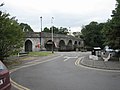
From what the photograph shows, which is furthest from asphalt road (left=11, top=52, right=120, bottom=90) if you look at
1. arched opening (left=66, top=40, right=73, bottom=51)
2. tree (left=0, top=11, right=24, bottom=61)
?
arched opening (left=66, top=40, right=73, bottom=51)

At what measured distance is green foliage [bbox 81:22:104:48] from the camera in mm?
101306

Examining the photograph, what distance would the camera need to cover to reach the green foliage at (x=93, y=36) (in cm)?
10131

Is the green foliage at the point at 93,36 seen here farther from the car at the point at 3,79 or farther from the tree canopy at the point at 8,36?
the car at the point at 3,79

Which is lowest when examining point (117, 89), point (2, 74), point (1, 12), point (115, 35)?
point (117, 89)

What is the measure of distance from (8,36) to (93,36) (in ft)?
259

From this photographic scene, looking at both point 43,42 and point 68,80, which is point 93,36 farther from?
point 68,80

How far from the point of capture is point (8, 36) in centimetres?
2619

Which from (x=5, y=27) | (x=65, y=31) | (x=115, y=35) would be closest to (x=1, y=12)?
(x=5, y=27)

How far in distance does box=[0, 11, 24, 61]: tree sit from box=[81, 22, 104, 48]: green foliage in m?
73.0

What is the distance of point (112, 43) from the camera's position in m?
30.7

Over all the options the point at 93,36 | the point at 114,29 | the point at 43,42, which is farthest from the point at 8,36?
the point at 93,36

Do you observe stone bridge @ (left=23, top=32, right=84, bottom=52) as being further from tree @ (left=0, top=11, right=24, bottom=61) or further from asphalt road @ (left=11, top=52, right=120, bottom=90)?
asphalt road @ (left=11, top=52, right=120, bottom=90)

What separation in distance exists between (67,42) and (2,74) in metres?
84.8

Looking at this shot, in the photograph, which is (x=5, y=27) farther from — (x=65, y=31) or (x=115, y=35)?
(x=65, y=31)
